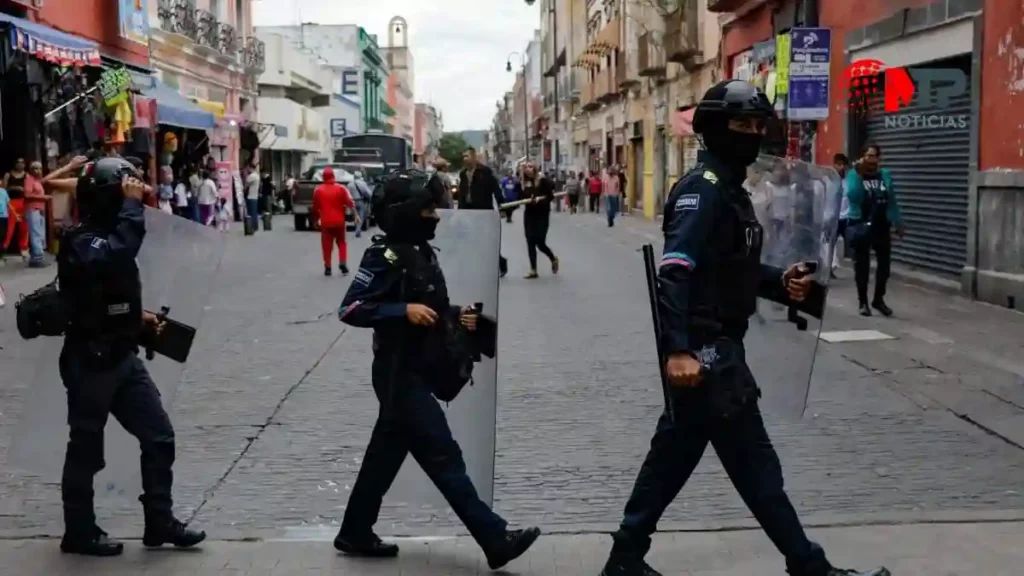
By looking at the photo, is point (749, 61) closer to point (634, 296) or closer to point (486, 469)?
point (634, 296)

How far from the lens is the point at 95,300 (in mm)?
5070

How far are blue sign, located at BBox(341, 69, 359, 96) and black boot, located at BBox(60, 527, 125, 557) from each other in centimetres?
8175

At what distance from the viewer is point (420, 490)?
17.8ft

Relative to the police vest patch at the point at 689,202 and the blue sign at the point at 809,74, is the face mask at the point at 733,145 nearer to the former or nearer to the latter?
the police vest patch at the point at 689,202

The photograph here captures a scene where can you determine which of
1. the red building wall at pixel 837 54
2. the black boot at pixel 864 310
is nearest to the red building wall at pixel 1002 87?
the black boot at pixel 864 310

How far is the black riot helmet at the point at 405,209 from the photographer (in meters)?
4.95

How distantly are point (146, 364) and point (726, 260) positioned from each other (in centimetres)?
278

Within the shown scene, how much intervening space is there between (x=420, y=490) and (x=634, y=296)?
988cm

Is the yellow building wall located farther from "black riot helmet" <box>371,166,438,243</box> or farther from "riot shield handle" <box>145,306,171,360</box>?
"black riot helmet" <box>371,166,438,243</box>

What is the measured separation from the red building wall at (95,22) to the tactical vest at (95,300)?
17.3m

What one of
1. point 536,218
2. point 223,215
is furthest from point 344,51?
point 536,218

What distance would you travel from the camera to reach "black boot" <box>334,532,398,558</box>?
17.1ft

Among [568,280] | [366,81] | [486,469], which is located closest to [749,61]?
[568,280]

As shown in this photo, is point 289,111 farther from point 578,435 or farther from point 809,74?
point 578,435
